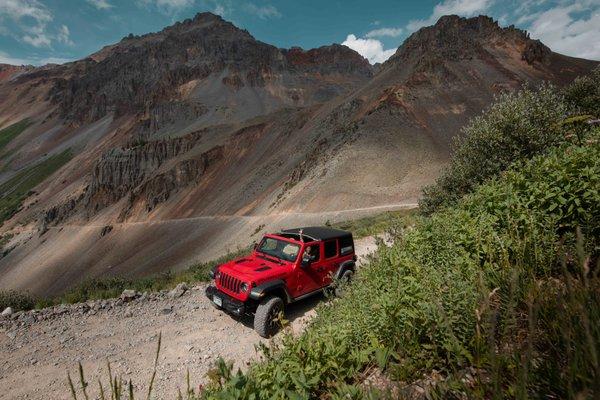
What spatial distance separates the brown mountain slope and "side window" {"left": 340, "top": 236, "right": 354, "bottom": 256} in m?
19.9

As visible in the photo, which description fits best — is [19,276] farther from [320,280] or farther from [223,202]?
[320,280]

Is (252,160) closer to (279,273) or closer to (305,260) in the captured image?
(305,260)

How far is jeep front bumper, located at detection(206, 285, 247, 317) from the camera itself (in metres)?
8.14

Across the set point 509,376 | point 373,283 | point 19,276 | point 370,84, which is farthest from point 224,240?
point 370,84

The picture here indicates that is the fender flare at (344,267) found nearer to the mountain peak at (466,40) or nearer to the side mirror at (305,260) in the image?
the side mirror at (305,260)

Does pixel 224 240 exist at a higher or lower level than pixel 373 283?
lower

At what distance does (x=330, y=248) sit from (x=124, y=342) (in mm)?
5816

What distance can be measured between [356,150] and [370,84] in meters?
28.9

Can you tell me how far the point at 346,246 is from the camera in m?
10.7

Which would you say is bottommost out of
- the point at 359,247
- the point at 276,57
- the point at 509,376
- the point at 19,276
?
the point at 19,276

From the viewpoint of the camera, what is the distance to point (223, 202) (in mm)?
48000

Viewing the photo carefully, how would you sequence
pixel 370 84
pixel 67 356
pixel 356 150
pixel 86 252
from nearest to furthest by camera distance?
1. pixel 67 356
2. pixel 356 150
3. pixel 86 252
4. pixel 370 84

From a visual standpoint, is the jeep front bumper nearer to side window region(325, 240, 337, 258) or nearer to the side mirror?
the side mirror

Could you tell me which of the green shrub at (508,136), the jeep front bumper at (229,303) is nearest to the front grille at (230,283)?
the jeep front bumper at (229,303)
